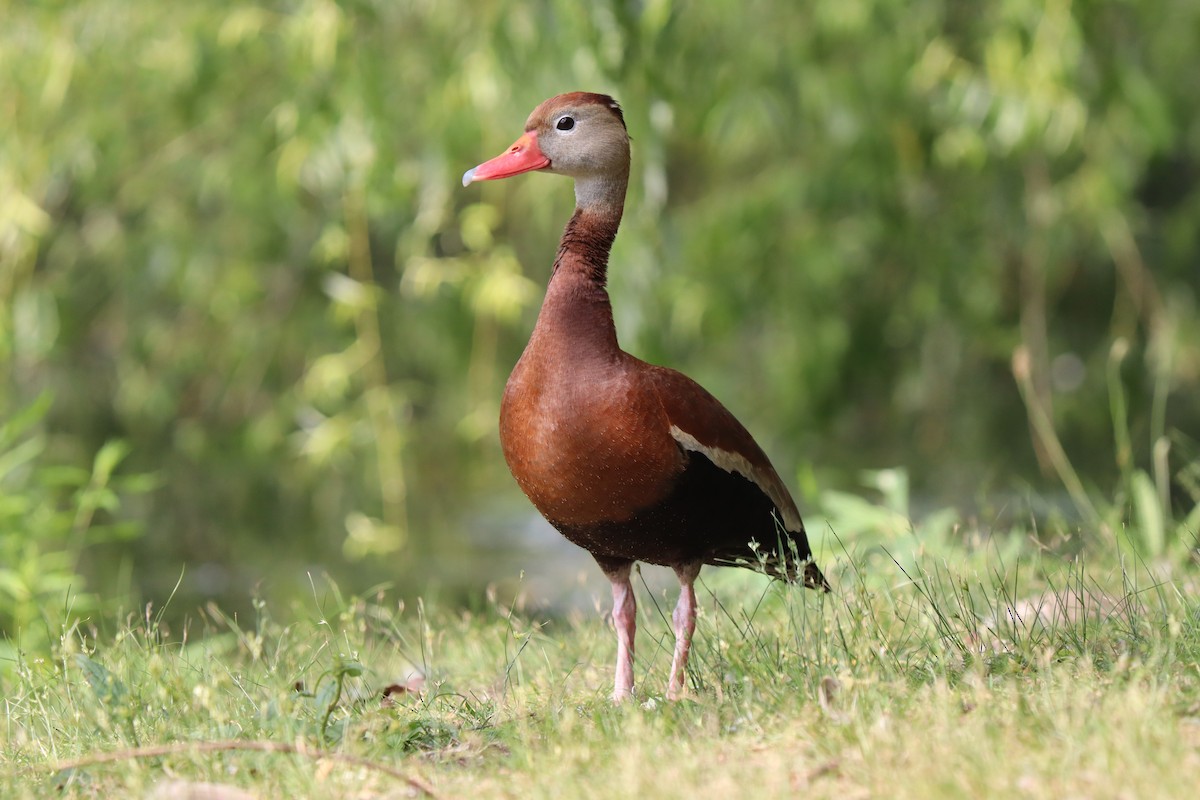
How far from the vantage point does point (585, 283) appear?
343cm

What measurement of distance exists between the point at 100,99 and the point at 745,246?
10.5ft

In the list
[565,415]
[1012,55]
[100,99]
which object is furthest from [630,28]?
[100,99]

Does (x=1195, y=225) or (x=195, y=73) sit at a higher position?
(x=195, y=73)

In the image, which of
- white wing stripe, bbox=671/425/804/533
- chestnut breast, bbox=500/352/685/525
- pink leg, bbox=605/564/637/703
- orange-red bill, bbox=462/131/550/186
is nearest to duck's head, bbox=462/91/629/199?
orange-red bill, bbox=462/131/550/186

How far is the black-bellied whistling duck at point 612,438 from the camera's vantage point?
315 centimetres

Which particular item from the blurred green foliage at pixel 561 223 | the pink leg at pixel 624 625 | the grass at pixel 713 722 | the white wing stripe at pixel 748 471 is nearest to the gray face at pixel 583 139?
the white wing stripe at pixel 748 471

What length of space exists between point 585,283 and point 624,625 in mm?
Result: 843

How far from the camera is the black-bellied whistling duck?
3154 mm

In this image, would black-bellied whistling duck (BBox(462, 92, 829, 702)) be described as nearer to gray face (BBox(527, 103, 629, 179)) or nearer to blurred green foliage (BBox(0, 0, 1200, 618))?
gray face (BBox(527, 103, 629, 179))

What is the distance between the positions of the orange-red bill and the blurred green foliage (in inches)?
51.8

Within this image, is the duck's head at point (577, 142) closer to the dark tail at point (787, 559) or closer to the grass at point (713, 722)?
the dark tail at point (787, 559)

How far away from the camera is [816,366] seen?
23.3 ft

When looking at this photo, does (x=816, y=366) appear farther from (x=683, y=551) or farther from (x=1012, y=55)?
(x=683, y=551)

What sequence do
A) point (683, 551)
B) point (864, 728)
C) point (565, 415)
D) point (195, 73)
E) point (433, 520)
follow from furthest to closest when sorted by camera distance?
point (433, 520)
point (195, 73)
point (683, 551)
point (565, 415)
point (864, 728)
